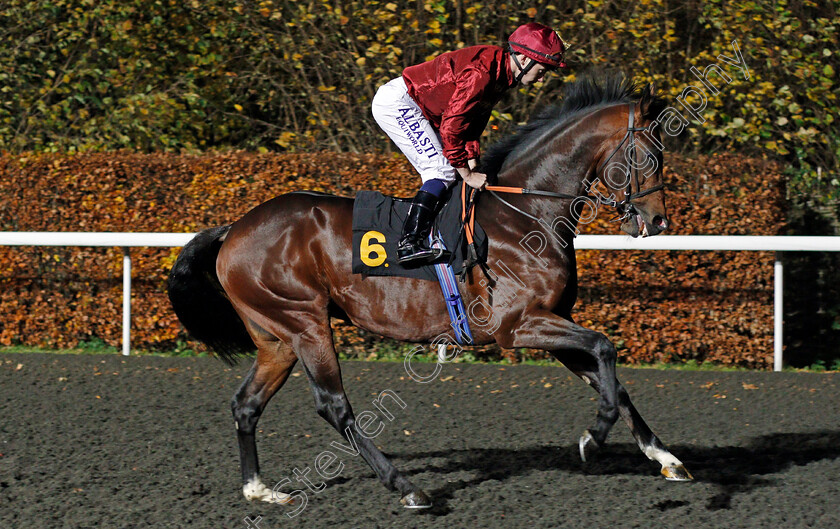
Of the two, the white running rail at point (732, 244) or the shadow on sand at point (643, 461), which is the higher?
the white running rail at point (732, 244)

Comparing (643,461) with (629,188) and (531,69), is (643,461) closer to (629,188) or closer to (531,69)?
(629,188)

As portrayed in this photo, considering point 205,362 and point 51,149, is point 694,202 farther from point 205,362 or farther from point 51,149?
point 51,149

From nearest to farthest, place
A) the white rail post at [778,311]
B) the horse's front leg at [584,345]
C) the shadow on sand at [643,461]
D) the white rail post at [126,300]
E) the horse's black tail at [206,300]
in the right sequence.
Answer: the horse's front leg at [584,345] → the shadow on sand at [643,461] → the horse's black tail at [206,300] → the white rail post at [778,311] → the white rail post at [126,300]

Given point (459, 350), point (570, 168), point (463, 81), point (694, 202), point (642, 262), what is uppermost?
point (463, 81)

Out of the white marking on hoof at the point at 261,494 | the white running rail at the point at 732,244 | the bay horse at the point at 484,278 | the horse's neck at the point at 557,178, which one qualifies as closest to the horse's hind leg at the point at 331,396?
the bay horse at the point at 484,278

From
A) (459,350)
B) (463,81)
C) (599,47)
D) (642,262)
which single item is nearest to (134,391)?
(459,350)

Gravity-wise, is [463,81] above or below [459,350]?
above

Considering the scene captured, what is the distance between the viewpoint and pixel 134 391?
6203 mm

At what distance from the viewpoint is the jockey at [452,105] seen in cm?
402

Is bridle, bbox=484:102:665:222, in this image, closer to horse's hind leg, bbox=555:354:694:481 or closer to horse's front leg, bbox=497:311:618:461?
horse's front leg, bbox=497:311:618:461

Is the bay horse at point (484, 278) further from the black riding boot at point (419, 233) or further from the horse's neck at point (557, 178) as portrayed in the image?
the black riding boot at point (419, 233)

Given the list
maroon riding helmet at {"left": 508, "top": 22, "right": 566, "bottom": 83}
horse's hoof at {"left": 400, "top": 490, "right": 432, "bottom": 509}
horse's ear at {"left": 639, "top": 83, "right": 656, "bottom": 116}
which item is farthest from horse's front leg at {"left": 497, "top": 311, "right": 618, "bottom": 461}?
maroon riding helmet at {"left": 508, "top": 22, "right": 566, "bottom": 83}

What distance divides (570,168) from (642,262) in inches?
129

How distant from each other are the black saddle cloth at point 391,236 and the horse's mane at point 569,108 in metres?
0.27
